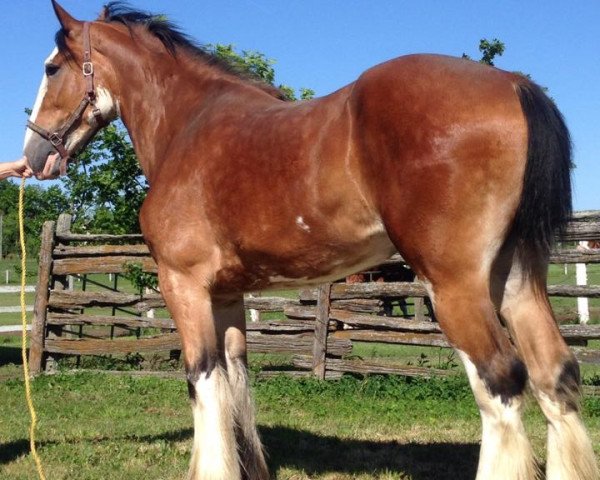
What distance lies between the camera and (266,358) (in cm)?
1258

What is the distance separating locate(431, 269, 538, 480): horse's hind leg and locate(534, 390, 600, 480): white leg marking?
1.00 ft

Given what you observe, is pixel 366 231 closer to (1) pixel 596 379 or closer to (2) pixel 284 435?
(2) pixel 284 435

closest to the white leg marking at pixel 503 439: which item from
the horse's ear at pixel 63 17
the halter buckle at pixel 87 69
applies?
the halter buckle at pixel 87 69

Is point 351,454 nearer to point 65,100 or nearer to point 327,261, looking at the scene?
point 327,261

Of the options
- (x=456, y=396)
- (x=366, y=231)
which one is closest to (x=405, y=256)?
(x=366, y=231)

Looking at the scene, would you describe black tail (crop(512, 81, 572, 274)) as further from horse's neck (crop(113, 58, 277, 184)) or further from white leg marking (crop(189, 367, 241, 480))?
horse's neck (crop(113, 58, 277, 184))

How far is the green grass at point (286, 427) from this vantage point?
5215 millimetres

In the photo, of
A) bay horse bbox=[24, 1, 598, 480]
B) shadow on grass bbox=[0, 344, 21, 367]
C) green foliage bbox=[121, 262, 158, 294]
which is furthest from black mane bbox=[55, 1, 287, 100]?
shadow on grass bbox=[0, 344, 21, 367]

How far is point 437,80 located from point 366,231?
2.49 ft

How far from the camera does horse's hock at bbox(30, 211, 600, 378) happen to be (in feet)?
27.2

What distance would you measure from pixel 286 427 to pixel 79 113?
11.2 ft

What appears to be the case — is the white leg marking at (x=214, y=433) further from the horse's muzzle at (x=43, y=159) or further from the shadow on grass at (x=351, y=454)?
the horse's muzzle at (x=43, y=159)

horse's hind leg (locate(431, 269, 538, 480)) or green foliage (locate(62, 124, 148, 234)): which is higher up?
green foliage (locate(62, 124, 148, 234))

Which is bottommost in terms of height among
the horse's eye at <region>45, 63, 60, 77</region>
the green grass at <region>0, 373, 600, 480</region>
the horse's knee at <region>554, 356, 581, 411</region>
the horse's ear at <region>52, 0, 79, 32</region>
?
the green grass at <region>0, 373, 600, 480</region>
